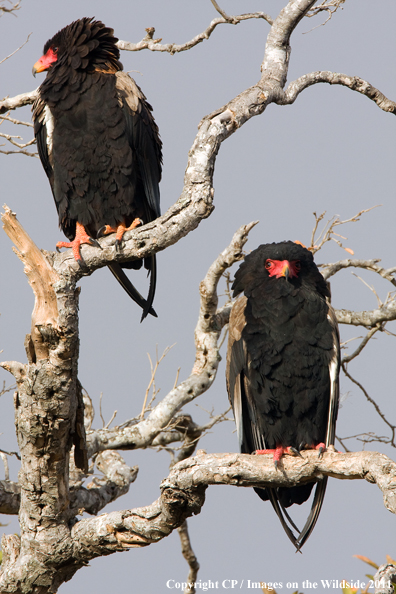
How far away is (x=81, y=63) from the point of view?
Answer: 4383 millimetres

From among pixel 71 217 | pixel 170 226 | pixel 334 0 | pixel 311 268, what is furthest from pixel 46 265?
pixel 334 0

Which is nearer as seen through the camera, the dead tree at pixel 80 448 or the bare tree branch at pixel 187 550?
the dead tree at pixel 80 448

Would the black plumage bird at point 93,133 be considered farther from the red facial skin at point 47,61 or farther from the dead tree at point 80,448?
the dead tree at point 80,448

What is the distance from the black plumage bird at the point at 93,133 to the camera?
4316 mm

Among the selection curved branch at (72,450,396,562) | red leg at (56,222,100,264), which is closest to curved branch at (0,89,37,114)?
red leg at (56,222,100,264)

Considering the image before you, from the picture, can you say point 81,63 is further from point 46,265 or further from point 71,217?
point 46,265

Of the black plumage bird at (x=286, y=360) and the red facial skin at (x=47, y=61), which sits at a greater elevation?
the red facial skin at (x=47, y=61)

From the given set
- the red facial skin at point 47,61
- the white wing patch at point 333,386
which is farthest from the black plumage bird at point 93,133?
the white wing patch at point 333,386

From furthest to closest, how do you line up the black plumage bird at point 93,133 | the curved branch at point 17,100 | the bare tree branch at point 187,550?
1. the bare tree branch at point 187,550
2. the curved branch at point 17,100
3. the black plumage bird at point 93,133

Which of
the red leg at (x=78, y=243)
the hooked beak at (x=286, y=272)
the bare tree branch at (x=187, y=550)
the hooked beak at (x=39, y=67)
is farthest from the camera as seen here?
the bare tree branch at (x=187, y=550)

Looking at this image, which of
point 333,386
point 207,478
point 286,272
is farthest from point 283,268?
point 207,478

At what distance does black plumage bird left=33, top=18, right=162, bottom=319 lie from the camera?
432 centimetres

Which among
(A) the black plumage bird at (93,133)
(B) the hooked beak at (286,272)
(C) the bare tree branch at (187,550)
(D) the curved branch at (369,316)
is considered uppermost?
(A) the black plumage bird at (93,133)

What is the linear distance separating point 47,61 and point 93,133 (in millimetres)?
792
